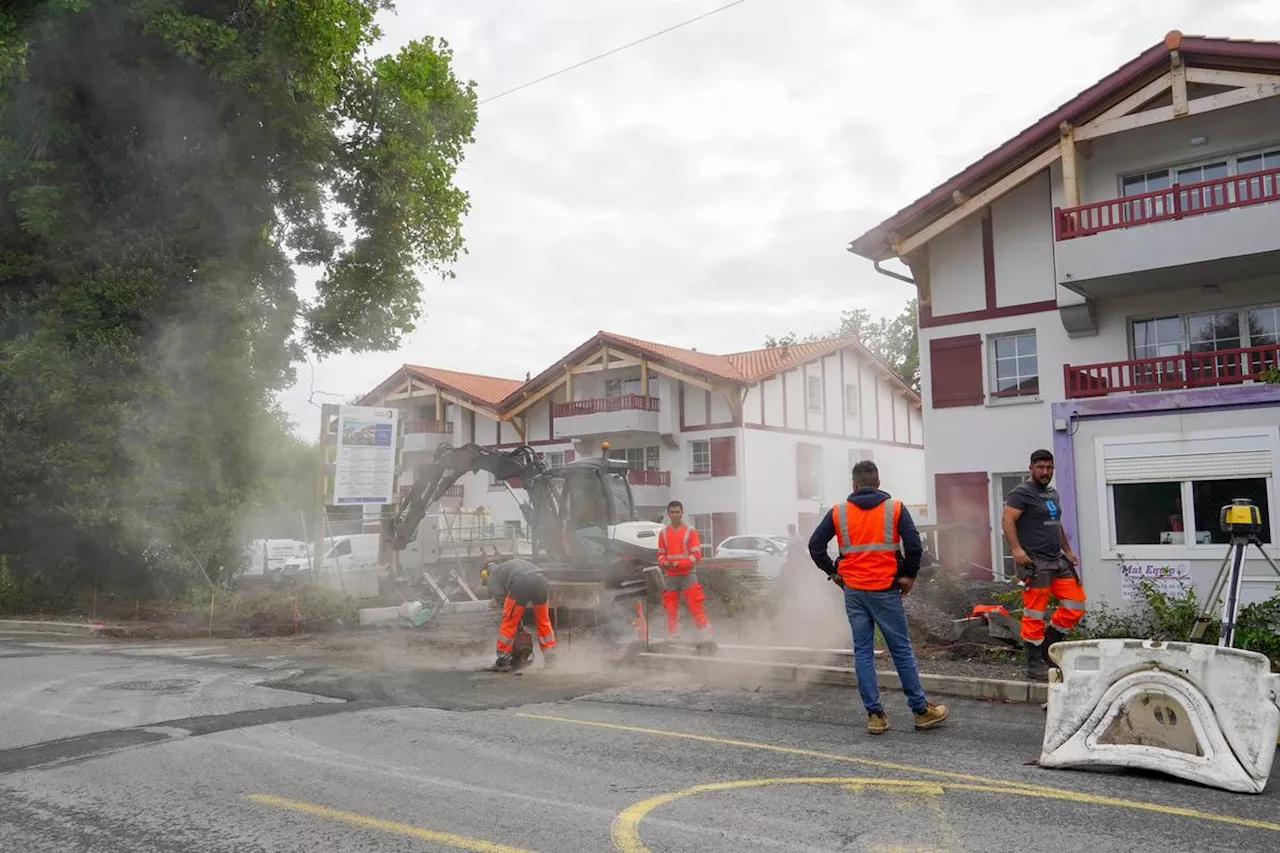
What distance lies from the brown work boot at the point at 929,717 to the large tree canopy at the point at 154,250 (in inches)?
621

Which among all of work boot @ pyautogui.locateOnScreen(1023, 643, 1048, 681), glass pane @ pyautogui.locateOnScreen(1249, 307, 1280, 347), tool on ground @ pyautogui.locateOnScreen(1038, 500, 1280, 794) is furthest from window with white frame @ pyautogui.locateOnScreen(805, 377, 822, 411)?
tool on ground @ pyautogui.locateOnScreen(1038, 500, 1280, 794)

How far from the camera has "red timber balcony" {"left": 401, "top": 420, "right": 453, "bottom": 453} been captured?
131ft

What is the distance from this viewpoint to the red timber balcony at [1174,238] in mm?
15383

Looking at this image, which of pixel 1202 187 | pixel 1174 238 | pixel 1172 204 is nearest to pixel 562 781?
pixel 1174 238

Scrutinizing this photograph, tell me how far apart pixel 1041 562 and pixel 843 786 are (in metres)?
3.63

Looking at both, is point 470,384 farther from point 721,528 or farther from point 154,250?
point 154,250

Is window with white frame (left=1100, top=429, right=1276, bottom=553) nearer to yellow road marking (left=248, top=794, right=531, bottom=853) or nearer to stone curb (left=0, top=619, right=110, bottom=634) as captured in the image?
yellow road marking (left=248, top=794, right=531, bottom=853)

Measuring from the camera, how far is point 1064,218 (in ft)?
56.3

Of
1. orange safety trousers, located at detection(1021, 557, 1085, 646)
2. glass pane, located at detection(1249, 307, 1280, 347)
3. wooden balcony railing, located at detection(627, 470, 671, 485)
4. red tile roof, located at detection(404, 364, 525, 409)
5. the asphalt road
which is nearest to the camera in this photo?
the asphalt road

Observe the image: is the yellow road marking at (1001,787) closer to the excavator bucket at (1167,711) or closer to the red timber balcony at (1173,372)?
the excavator bucket at (1167,711)

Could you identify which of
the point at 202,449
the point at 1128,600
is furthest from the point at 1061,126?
the point at 202,449

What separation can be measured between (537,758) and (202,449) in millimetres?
14883

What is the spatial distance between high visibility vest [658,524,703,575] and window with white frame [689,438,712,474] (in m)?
21.4

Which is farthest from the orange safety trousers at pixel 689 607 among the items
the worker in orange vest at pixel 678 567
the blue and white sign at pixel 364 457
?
the blue and white sign at pixel 364 457
